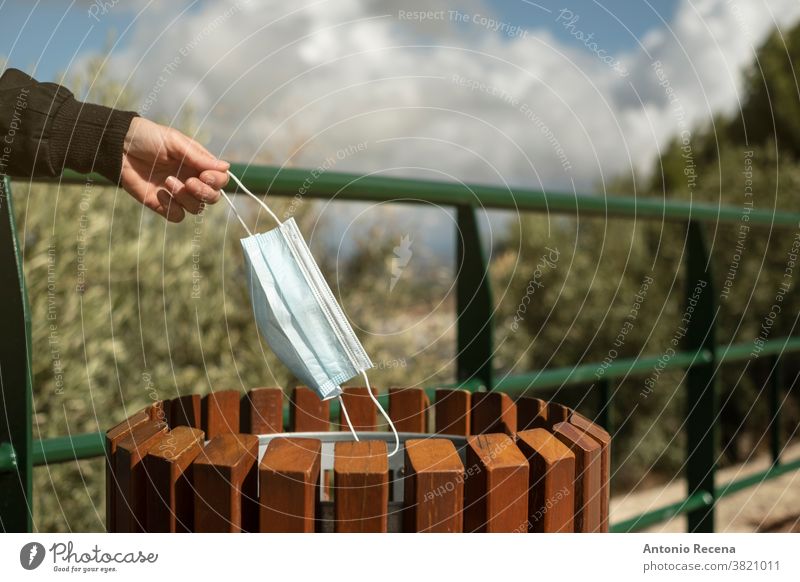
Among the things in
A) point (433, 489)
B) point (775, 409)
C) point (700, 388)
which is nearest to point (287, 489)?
point (433, 489)

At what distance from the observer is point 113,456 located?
1.21 metres

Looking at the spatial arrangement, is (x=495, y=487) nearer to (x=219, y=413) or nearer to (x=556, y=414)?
(x=556, y=414)

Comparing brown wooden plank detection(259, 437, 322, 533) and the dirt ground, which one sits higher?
brown wooden plank detection(259, 437, 322, 533)

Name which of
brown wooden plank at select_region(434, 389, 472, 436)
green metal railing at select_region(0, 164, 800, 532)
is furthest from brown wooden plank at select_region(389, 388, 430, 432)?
green metal railing at select_region(0, 164, 800, 532)

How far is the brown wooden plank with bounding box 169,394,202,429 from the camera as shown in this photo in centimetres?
138

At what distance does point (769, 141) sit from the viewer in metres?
9.87

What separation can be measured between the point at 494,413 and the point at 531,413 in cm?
7

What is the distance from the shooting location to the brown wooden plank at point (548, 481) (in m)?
1.15

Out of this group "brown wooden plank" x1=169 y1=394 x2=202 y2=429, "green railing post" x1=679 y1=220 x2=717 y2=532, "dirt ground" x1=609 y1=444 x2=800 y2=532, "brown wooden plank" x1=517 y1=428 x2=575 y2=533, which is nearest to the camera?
"brown wooden plank" x1=517 y1=428 x2=575 y2=533

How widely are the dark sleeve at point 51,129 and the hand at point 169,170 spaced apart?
37 millimetres

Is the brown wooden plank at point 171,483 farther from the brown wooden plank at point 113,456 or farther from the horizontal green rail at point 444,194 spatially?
the horizontal green rail at point 444,194

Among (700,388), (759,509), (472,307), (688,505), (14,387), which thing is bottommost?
(759,509)

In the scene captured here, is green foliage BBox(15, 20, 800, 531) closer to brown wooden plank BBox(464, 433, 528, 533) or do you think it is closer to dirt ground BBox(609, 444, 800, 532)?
dirt ground BBox(609, 444, 800, 532)

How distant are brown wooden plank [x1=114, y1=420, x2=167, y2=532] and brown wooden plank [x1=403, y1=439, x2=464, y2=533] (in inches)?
14.1
